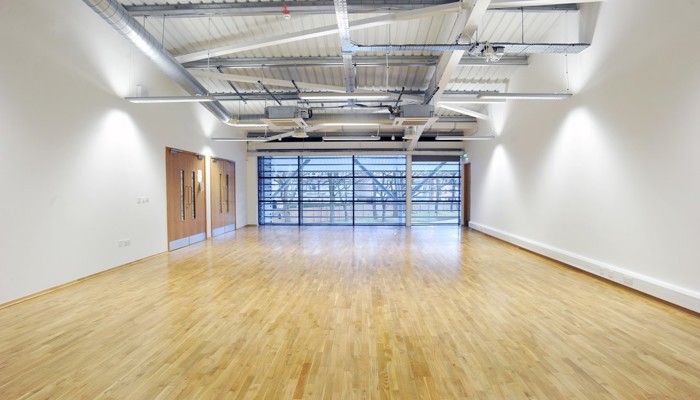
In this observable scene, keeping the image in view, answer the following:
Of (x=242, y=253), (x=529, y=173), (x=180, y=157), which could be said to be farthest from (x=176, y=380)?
(x=529, y=173)

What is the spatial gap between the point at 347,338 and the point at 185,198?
6.31 m

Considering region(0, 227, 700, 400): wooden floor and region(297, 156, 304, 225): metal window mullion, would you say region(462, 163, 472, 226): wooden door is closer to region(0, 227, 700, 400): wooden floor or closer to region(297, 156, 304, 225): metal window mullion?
region(297, 156, 304, 225): metal window mullion

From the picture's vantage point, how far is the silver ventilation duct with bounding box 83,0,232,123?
168 inches

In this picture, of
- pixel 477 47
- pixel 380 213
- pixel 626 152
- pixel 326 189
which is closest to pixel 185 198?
pixel 326 189

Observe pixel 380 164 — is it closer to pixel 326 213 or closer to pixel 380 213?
pixel 380 213

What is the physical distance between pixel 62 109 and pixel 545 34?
7.75 metres

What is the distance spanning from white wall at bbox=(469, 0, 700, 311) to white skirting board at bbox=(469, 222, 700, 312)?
14mm

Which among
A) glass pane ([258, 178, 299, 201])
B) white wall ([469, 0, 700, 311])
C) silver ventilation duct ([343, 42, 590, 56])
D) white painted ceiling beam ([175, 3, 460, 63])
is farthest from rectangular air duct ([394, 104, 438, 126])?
glass pane ([258, 178, 299, 201])

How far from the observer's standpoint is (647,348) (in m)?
2.66

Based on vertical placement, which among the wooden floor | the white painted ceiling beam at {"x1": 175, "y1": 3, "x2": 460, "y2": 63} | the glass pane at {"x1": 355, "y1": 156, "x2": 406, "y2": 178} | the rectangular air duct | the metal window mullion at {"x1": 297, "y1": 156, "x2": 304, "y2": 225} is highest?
the white painted ceiling beam at {"x1": 175, "y1": 3, "x2": 460, "y2": 63}

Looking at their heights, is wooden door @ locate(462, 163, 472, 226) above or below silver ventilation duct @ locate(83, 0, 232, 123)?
below

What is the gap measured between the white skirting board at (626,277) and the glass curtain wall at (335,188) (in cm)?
582

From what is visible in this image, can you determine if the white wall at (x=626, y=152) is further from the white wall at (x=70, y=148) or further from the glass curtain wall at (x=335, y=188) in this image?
the white wall at (x=70, y=148)

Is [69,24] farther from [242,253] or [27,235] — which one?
[242,253]
